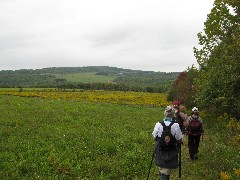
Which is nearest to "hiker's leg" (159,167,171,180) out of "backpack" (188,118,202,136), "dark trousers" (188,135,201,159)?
"backpack" (188,118,202,136)

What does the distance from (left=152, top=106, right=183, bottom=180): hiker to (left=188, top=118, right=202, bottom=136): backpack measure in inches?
203

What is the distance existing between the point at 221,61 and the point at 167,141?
15959 mm

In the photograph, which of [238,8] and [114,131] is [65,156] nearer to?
[114,131]

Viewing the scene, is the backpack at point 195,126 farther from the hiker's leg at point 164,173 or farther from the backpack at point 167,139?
Answer: the backpack at point 167,139

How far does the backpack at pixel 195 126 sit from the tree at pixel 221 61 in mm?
Result: 6551

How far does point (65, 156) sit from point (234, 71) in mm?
11924

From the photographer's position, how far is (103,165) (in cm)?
1266

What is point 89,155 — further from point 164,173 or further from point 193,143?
point 164,173

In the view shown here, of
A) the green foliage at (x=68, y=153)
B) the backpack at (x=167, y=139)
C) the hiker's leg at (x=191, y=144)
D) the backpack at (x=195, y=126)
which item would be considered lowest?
the green foliage at (x=68, y=153)

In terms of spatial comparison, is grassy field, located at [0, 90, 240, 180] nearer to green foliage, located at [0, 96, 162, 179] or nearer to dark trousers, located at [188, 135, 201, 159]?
green foliage, located at [0, 96, 162, 179]

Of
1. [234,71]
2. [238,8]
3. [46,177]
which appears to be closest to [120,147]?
[46,177]

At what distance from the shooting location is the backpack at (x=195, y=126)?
1330 centimetres

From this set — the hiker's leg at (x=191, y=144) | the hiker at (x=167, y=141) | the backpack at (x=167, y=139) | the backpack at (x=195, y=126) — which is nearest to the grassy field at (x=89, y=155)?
the hiker's leg at (x=191, y=144)

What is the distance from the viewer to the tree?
65.9ft
